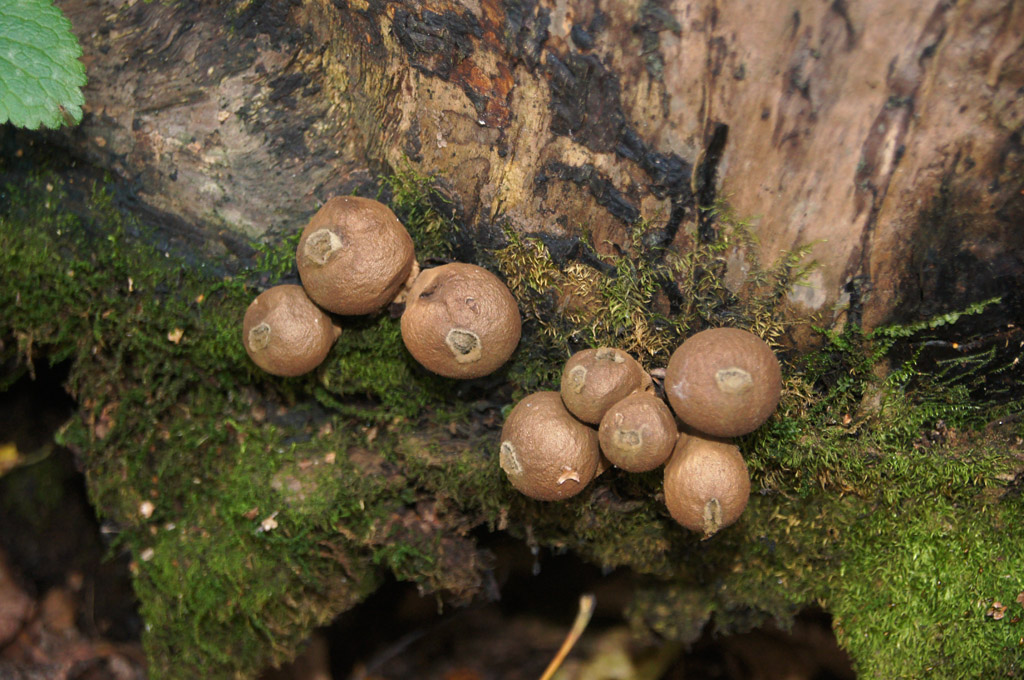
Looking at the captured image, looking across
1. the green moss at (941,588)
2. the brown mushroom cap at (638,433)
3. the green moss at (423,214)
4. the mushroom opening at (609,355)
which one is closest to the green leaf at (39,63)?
the green moss at (423,214)

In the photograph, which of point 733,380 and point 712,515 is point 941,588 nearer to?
point 712,515

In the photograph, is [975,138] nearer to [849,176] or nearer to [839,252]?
[849,176]

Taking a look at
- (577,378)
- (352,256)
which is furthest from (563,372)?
(352,256)

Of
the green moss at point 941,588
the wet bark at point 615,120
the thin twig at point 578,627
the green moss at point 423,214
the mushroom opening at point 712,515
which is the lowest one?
the thin twig at point 578,627

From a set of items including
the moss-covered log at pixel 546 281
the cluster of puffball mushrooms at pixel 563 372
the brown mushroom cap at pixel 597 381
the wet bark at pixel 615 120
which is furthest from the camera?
the brown mushroom cap at pixel 597 381

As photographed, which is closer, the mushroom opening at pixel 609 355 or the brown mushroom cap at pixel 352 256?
the mushroom opening at pixel 609 355

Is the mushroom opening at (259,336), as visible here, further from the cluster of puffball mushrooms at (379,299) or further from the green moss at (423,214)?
the green moss at (423,214)

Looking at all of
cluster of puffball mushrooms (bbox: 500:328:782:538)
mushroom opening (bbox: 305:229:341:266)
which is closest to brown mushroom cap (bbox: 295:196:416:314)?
mushroom opening (bbox: 305:229:341:266)
